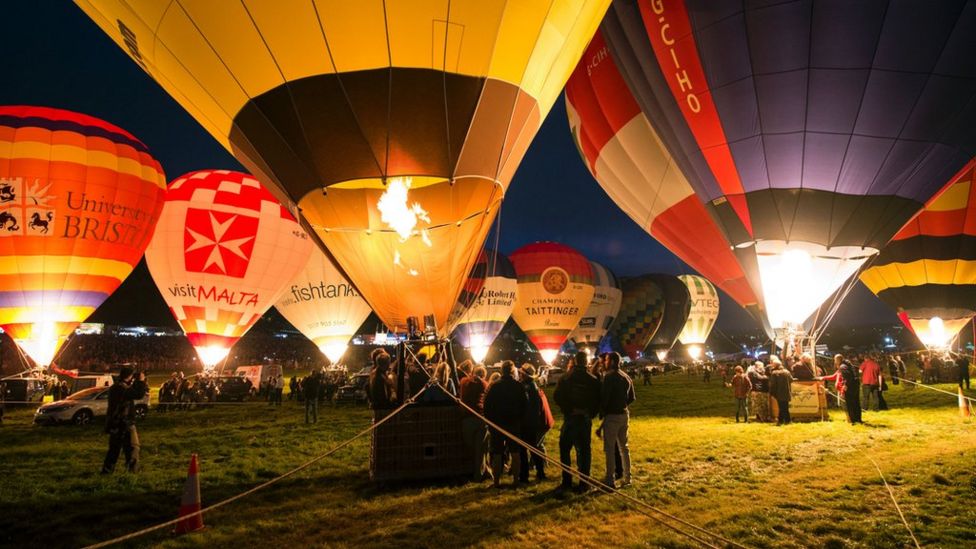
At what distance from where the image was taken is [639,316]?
31.4m

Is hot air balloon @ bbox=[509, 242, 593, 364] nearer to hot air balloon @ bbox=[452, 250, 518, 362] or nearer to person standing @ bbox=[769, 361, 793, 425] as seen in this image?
hot air balloon @ bbox=[452, 250, 518, 362]

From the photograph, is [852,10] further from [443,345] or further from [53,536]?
[53,536]

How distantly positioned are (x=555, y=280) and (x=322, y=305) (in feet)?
33.4

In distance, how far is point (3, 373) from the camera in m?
25.4

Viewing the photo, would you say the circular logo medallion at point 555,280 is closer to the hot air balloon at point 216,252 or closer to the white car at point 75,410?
the hot air balloon at point 216,252

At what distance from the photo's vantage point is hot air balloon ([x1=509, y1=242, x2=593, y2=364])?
74.8 ft

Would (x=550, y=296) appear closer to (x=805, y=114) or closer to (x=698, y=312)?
(x=698, y=312)

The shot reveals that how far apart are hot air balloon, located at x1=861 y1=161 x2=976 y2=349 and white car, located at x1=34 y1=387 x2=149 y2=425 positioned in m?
17.8

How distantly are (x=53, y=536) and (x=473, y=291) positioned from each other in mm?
14488

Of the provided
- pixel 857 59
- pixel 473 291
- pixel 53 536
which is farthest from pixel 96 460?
pixel 473 291

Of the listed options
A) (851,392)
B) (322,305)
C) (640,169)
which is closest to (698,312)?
(322,305)

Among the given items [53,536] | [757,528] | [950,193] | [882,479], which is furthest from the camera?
[950,193]

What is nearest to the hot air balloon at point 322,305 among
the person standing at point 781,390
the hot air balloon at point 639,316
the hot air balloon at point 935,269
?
the person standing at point 781,390

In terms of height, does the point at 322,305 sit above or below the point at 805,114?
below
